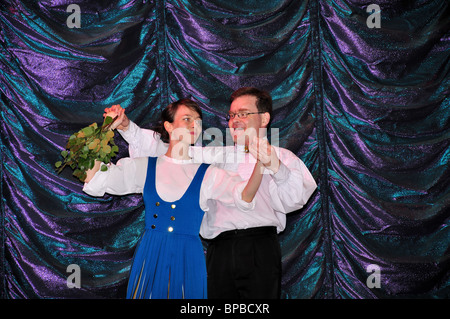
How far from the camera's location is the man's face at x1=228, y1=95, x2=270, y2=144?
9.91ft

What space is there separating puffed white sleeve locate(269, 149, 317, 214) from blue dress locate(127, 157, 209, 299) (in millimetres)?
439

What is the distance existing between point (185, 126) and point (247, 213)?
1.94 feet

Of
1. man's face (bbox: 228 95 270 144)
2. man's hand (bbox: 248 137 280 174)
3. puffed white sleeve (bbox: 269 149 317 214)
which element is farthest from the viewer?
man's face (bbox: 228 95 270 144)

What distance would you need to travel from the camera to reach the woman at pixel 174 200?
2652 mm

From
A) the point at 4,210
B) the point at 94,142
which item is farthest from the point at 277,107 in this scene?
the point at 4,210

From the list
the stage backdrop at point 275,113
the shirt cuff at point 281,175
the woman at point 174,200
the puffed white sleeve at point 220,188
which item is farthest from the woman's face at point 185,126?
the stage backdrop at point 275,113

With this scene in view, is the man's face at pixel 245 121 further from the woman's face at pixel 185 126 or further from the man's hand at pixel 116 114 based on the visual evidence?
the man's hand at pixel 116 114

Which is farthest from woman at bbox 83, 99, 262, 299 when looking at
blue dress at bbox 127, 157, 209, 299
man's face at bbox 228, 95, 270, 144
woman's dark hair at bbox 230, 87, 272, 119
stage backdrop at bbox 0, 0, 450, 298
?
stage backdrop at bbox 0, 0, 450, 298

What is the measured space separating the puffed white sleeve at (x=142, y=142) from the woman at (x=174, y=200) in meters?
0.22

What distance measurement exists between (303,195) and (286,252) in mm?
824

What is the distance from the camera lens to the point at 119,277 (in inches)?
138

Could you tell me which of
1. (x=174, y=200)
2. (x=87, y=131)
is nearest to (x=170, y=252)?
(x=174, y=200)

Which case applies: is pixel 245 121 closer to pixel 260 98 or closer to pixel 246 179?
pixel 260 98

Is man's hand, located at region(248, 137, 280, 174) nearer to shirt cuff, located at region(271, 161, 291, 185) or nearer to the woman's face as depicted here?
shirt cuff, located at region(271, 161, 291, 185)
